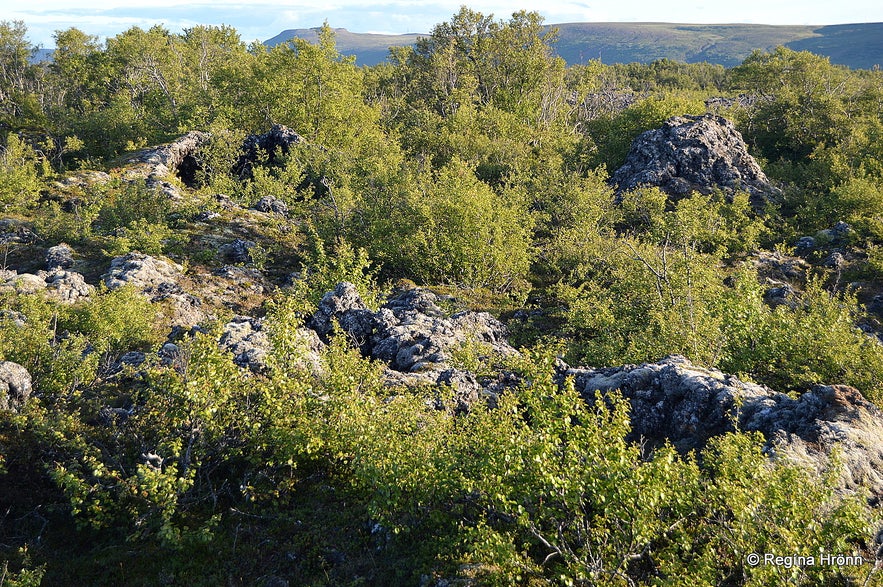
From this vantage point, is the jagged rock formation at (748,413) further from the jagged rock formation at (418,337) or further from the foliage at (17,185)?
the foliage at (17,185)

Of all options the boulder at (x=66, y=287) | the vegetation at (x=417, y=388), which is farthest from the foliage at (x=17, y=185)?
the boulder at (x=66, y=287)

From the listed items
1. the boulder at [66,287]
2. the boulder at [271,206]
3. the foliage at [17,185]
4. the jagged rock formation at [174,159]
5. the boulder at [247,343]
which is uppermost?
the jagged rock formation at [174,159]

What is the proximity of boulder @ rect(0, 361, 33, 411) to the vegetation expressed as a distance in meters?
0.64

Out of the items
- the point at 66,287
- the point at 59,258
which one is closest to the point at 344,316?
the point at 66,287

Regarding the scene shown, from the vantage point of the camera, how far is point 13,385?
14742 mm

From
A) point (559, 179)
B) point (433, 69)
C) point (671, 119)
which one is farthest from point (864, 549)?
point (433, 69)

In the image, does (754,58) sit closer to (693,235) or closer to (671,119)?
(671,119)

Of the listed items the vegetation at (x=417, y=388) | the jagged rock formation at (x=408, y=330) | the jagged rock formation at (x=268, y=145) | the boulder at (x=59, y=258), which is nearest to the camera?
the vegetation at (x=417, y=388)

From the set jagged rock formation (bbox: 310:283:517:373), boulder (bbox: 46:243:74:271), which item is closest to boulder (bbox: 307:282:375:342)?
jagged rock formation (bbox: 310:283:517:373)

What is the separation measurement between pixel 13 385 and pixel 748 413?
1980cm

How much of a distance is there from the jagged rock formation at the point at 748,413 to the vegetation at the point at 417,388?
862 millimetres

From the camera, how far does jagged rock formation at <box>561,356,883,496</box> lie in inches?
442

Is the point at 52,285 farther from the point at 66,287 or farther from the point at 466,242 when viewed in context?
the point at 466,242

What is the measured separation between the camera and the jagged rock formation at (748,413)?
11.2 meters
